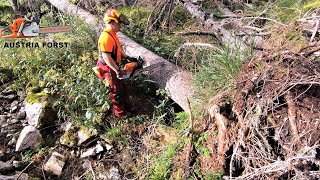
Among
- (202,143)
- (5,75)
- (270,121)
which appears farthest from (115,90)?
(5,75)

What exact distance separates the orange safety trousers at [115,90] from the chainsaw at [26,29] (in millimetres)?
2074

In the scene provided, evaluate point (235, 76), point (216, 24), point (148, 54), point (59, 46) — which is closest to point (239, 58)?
point (235, 76)

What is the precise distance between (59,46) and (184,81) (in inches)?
92.9

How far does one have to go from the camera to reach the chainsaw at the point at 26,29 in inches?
222

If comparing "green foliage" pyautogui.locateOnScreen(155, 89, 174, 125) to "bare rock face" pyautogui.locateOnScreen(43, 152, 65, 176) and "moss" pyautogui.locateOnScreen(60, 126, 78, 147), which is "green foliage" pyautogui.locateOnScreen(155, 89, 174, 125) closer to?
"moss" pyautogui.locateOnScreen(60, 126, 78, 147)

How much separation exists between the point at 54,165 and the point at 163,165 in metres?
1.33

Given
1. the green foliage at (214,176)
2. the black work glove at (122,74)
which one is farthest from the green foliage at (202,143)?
the black work glove at (122,74)

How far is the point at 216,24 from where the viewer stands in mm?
4961

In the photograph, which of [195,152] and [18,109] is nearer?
[195,152]

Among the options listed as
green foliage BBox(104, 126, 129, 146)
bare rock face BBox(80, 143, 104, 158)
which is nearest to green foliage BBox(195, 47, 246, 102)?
green foliage BBox(104, 126, 129, 146)

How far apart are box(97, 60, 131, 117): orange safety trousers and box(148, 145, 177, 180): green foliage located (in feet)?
3.01

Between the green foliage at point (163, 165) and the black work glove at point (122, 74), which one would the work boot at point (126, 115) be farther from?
the green foliage at point (163, 165)

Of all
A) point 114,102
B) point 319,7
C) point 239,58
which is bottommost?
point 114,102

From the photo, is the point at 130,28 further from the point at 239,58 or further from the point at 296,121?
the point at 296,121
